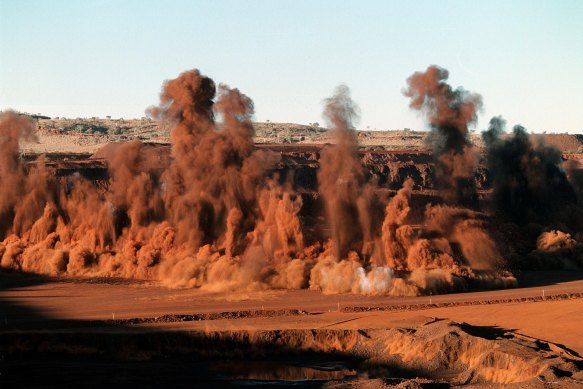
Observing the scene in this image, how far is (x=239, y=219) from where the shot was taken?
5506 cm

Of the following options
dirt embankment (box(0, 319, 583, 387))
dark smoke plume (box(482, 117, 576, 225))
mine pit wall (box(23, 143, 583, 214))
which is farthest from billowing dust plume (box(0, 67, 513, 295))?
dark smoke plume (box(482, 117, 576, 225))

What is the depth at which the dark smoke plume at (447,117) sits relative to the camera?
60.8 meters

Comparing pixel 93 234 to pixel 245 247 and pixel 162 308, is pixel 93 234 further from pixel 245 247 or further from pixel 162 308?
pixel 162 308

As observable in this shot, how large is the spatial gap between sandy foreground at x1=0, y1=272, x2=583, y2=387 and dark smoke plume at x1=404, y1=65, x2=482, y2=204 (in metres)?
10.3

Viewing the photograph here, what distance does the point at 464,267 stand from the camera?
52.8m

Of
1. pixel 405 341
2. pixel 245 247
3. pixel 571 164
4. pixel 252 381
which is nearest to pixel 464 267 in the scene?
pixel 245 247

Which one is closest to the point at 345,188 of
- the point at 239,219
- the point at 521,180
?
the point at 239,219

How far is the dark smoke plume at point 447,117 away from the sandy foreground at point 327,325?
407 inches

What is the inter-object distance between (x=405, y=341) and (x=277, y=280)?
15.7 m

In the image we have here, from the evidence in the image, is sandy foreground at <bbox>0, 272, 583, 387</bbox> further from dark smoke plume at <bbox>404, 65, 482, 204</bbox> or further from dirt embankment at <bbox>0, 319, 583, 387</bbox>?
dark smoke plume at <bbox>404, 65, 482, 204</bbox>

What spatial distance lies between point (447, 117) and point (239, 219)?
17.0 m

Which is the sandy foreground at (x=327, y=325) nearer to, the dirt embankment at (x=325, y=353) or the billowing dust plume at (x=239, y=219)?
the dirt embankment at (x=325, y=353)

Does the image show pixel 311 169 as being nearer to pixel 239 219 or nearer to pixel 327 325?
pixel 239 219

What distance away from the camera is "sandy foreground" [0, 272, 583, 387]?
1331 inches
